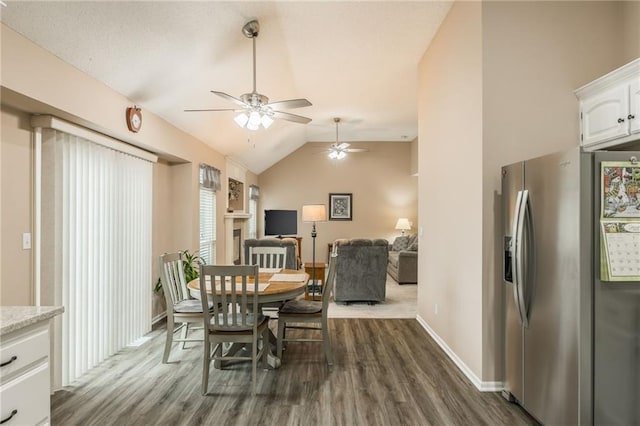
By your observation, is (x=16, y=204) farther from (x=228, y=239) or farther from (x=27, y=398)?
(x=228, y=239)

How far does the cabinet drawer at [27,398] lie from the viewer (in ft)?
4.83

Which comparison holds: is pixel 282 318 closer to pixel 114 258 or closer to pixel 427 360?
pixel 427 360

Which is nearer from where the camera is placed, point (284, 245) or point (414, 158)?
point (284, 245)

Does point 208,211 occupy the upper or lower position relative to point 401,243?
upper

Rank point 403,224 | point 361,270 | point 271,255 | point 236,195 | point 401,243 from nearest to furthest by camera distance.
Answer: point 271,255, point 361,270, point 236,195, point 401,243, point 403,224

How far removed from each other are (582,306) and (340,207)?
7527 mm

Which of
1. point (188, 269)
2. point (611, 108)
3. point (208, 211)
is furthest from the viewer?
point (208, 211)

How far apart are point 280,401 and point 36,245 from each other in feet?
7.17

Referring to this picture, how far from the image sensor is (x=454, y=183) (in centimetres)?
331

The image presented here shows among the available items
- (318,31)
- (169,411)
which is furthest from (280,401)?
(318,31)

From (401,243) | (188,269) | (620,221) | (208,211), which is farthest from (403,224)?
(620,221)

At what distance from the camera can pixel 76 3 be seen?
89.9 inches

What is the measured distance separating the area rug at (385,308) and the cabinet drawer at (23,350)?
353cm

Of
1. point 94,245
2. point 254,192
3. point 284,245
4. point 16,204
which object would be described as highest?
point 254,192
